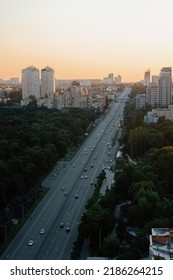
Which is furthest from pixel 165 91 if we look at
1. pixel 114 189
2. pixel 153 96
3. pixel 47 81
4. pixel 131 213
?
pixel 131 213

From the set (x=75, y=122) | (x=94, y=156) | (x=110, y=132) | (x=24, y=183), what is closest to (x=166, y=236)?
(x=24, y=183)

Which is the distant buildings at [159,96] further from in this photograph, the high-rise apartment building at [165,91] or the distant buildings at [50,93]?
the distant buildings at [50,93]

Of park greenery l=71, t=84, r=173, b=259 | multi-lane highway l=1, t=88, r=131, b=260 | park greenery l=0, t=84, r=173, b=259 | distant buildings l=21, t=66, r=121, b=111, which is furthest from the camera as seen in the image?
distant buildings l=21, t=66, r=121, b=111

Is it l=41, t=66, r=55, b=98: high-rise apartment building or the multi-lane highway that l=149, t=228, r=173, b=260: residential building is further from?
l=41, t=66, r=55, b=98: high-rise apartment building

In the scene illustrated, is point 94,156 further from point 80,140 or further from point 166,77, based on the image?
point 166,77

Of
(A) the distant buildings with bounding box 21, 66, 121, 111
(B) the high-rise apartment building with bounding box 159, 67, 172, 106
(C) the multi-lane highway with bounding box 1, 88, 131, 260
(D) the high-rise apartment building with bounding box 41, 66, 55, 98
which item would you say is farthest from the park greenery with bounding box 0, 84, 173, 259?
(D) the high-rise apartment building with bounding box 41, 66, 55, 98

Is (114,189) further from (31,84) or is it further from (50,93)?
Result: (31,84)
